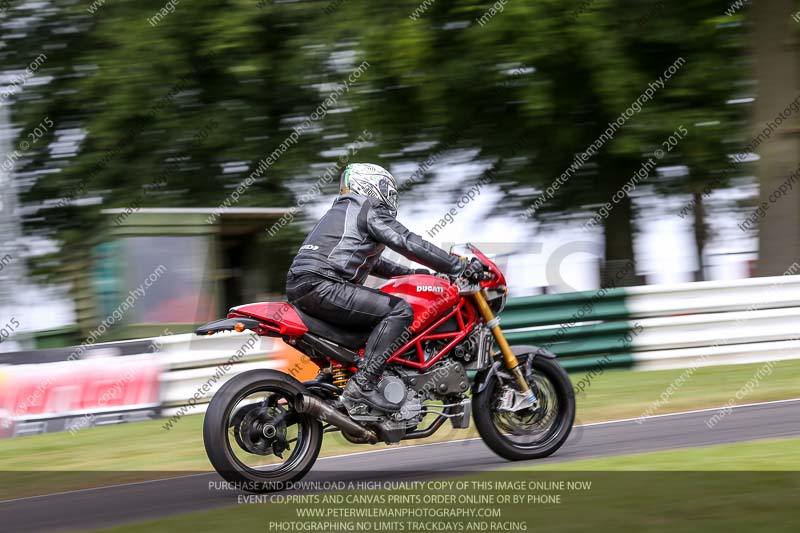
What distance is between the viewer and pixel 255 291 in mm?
15953

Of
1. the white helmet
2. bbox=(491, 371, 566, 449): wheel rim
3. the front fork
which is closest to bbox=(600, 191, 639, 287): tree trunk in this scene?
bbox=(491, 371, 566, 449): wheel rim

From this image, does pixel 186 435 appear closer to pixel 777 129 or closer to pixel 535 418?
pixel 535 418

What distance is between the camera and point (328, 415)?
20.8ft

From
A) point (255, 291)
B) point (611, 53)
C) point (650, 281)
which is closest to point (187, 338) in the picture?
point (255, 291)

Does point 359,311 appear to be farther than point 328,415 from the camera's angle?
Yes

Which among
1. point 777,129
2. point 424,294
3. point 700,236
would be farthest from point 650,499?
point 700,236

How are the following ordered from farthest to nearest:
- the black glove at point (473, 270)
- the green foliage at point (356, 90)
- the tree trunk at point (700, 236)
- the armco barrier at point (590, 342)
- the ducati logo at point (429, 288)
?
1. the tree trunk at point (700, 236)
2. the green foliage at point (356, 90)
3. the armco barrier at point (590, 342)
4. the ducati logo at point (429, 288)
5. the black glove at point (473, 270)

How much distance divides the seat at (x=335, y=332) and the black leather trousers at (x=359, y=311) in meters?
0.03

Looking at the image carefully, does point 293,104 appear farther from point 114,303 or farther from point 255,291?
point 114,303

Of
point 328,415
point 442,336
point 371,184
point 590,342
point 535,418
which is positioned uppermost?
point 371,184

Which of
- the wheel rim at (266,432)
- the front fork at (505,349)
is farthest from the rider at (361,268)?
the wheel rim at (266,432)

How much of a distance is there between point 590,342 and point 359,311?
574 centimetres

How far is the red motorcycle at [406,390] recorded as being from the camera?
20.4ft

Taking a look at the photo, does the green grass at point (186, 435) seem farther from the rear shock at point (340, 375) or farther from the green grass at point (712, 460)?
the green grass at point (712, 460)
